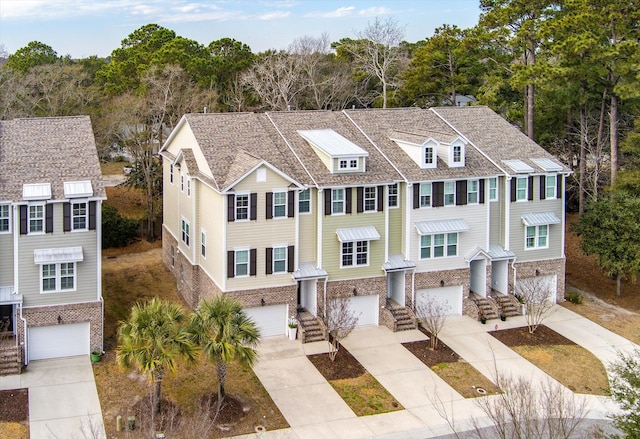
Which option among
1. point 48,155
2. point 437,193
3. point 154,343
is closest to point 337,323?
point 437,193

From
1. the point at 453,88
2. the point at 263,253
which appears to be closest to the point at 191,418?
the point at 263,253

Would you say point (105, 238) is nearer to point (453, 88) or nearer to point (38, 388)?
point (38, 388)

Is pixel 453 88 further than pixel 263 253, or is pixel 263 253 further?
pixel 453 88

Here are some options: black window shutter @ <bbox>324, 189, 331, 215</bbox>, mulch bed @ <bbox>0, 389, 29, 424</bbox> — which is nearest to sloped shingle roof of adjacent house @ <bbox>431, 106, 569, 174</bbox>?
black window shutter @ <bbox>324, 189, 331, 215</bbox>

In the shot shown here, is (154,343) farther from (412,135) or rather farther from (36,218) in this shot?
(412,135)

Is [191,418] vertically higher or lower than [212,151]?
lower

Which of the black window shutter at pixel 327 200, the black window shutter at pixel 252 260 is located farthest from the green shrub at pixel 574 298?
the black window shutter at pixel 252 260
